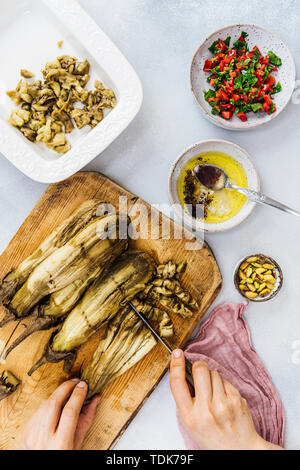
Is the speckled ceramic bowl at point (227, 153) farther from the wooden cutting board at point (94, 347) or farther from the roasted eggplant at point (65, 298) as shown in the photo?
the roasted eggplant at point (65, 298)

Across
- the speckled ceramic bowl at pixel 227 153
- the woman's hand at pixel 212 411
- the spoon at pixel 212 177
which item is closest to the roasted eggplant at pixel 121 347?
the woman's hand at pixel 212 411

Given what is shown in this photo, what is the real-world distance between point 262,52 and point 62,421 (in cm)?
138

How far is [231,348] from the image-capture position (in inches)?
52.5

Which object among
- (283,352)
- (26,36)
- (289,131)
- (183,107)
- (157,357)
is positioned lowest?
(283,352)

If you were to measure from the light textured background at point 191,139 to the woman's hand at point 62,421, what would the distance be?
1.03ft

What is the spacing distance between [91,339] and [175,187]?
0.59m

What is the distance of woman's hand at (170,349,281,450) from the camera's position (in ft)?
3.79

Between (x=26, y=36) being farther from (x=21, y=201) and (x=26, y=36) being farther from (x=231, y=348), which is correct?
(x=231, y=348)

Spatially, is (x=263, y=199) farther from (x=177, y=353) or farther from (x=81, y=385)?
(x=81, y=385)

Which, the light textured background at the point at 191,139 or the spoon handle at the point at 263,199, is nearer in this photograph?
the spoon handle at the point at 263,199

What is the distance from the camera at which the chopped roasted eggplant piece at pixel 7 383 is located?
1240 millimetres

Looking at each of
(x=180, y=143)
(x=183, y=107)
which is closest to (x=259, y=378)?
(x=180, y=143)

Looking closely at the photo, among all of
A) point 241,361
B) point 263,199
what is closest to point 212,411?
point 241,361

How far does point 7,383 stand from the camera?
1250mm
